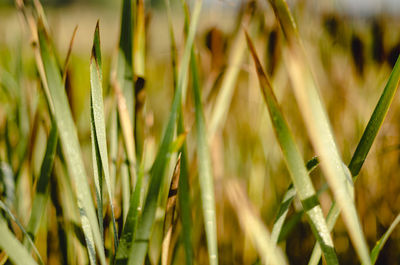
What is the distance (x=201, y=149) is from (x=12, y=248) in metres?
0.12

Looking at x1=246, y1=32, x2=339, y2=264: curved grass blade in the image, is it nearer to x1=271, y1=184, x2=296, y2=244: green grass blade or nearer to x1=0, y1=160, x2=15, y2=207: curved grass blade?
x1=271, y1=184, x2=296, y2=244: green grass blade

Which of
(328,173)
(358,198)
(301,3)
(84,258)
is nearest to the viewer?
(328,173)

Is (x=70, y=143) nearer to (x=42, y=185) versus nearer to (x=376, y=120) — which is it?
(x=42, y=185)

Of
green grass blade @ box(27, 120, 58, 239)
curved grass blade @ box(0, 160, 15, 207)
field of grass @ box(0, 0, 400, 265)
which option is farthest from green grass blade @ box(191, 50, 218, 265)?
curved grass blade @ box(0, 160, 15, 207)

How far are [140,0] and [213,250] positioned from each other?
7.8 inches

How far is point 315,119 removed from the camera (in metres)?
0.20

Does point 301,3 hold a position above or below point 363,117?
above

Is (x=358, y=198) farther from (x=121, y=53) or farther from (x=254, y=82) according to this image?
(x=121, y=53)

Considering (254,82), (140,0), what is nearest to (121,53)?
(140,0)

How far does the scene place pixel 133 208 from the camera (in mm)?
223

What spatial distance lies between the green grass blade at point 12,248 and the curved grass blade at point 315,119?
155 millimetres

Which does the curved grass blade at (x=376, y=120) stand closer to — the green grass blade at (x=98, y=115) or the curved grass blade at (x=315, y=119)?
the curved grass blade at (x=315, y=119)

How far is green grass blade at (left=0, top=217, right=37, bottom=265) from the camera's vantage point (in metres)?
0.19

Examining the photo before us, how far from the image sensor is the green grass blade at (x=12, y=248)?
0.19 m
